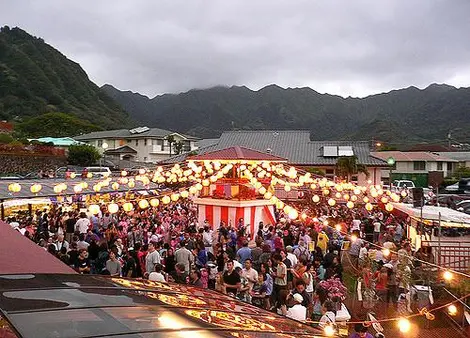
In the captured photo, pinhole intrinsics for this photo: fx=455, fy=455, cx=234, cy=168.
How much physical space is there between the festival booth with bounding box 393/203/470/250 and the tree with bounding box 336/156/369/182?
1602 cm

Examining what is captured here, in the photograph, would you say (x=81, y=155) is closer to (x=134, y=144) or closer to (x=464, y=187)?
(x=134, y=144)

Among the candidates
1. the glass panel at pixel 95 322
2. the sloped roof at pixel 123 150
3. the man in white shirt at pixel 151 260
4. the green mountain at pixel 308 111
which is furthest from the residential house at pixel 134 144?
the glass panel at pixel 95 322

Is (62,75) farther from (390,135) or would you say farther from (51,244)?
(51,244)

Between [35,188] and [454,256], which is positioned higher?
[35,188]

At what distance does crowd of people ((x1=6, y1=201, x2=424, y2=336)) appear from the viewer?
8727mm

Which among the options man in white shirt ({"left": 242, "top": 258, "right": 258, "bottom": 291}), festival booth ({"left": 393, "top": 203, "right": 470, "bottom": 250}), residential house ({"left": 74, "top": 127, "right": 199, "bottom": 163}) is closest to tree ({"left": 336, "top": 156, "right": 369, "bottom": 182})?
festival booth ({"left": 393, "top": 203, "right": 470, "bottom": 250})

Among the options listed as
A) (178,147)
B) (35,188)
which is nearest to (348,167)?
(35,188)

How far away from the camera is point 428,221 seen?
15.0 metres

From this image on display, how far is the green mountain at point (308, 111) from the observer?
10019 cm

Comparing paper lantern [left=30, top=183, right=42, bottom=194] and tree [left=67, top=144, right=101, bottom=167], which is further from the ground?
tree [left=67, top=144, right=101, bottom=167]

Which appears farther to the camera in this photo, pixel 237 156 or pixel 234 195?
pixel 234 195

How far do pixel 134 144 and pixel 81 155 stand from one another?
15.7 meters

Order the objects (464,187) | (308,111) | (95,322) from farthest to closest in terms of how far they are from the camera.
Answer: (308,111) → (464,187) → (95,322)

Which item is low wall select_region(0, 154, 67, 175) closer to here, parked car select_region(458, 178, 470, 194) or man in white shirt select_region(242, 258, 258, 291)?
man in white shirt select_region(242, 258, 258, 291)
